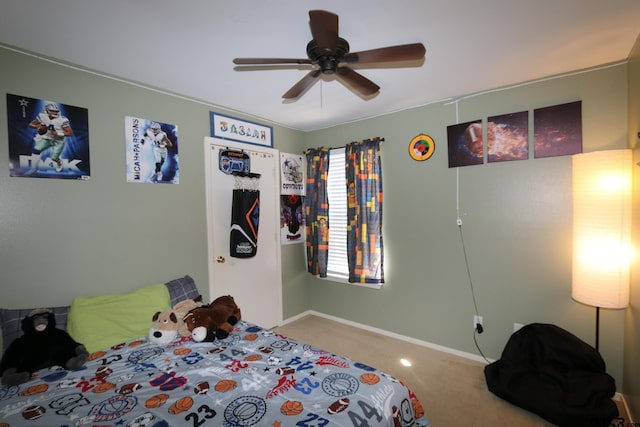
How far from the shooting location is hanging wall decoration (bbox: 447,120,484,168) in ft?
8.88

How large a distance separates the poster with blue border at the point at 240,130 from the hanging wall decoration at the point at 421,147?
1.70 metres

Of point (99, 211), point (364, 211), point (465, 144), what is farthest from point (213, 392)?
point (465, 144)

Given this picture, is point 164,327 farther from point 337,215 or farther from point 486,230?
point 486,230

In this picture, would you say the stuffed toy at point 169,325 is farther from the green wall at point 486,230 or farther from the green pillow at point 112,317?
the green wall at point 486,230

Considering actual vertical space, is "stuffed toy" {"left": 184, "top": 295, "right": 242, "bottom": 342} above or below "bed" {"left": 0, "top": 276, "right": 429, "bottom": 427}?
above

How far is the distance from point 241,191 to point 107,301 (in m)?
1.44

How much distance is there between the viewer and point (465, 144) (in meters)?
2.77

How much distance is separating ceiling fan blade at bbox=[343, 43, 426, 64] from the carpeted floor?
7.85 ft

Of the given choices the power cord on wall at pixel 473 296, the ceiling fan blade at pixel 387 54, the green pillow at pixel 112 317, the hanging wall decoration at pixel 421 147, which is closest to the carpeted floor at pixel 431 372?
the power cord on wall at pixel 473 296

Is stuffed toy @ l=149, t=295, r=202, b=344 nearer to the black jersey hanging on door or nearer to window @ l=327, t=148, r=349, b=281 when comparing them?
the black jersey hanging on door

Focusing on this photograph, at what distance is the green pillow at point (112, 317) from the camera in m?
1.91

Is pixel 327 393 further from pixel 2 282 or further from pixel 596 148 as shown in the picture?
pixel 596 148

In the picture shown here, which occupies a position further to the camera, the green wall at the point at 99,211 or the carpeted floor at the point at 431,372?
the carpeted floor at the point at 431,372

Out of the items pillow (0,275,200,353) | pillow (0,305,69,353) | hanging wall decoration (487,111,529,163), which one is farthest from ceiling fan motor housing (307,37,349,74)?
pillow (0,305,69,353)
